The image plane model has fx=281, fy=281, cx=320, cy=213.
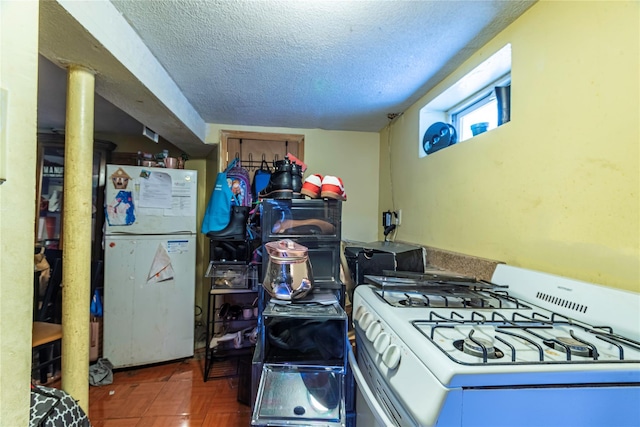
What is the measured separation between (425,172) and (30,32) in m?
1.75

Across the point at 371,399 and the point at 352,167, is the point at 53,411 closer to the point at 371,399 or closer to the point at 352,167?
the point at 371,399

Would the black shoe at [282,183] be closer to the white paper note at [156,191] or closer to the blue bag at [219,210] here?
the blue bag at [219,210]

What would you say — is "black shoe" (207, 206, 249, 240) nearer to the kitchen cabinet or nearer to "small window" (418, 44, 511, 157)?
the kitchen cabinet

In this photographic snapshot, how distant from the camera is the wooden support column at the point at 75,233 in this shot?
119 centimetres

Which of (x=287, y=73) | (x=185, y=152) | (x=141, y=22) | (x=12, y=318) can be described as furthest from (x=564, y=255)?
(x=185, y=152)

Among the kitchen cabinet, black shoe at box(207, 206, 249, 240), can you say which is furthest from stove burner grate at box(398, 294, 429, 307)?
the kitchen cabinet

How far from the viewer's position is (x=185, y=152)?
273cm

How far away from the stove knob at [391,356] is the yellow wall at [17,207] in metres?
0.69

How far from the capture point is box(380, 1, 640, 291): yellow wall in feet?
2.50

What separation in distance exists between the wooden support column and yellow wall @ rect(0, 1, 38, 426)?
87 cm

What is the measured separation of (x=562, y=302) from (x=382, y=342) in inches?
22.7

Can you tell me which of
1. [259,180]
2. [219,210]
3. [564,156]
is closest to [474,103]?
[564,156]

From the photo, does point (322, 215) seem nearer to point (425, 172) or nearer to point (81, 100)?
point (425, 172)

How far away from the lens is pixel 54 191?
2477mm
